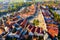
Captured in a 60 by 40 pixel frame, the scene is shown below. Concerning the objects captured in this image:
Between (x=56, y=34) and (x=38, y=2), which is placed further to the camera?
(x=38, y=2)

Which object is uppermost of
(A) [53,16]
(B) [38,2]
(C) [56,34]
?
Result: (B) [38,2]

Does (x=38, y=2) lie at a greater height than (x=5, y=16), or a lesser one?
greater

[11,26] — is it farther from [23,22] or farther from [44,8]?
[44,8]

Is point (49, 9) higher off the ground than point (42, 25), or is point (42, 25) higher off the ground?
point (49, 9)

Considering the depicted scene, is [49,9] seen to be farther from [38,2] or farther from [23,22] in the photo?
[23,22]

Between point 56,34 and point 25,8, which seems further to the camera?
point 25,8

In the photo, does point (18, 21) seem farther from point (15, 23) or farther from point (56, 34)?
point (56, 34)

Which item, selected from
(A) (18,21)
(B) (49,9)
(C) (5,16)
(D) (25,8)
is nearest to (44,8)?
(B) (49,9)

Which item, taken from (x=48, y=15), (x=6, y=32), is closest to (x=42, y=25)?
(x=48, y=15)
